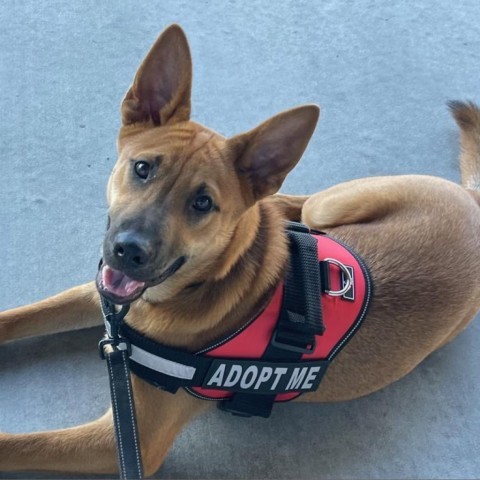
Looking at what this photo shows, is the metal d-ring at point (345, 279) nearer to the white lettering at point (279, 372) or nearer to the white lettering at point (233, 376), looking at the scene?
the white lettering at point (279, 372)

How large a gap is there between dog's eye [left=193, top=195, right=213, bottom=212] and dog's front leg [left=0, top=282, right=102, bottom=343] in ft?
2.42

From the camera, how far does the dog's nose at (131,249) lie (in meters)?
1.77

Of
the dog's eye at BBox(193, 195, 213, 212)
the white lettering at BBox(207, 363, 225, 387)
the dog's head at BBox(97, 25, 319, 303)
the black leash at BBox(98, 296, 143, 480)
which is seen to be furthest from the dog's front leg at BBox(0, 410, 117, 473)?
the dog's eye at BBox(193, 195, 213, 212)

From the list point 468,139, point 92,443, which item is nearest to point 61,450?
point 92,443

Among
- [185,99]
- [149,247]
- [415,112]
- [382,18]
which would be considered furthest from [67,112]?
[382,18]

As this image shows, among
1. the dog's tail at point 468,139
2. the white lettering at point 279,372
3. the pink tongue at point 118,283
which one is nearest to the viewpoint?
the pink tongue at point 118,283

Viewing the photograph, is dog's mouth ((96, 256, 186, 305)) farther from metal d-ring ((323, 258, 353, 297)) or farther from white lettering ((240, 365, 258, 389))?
metal d-ring ((323, 258, 353, 297))

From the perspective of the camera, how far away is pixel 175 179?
6.30ft

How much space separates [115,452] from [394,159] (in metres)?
2.26

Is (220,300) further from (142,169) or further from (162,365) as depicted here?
(142,169)

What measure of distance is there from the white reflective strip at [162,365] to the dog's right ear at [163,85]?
2.51ft

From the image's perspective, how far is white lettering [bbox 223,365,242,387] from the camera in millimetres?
2057

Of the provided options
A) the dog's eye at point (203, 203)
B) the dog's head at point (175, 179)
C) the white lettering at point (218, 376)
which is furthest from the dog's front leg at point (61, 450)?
the dog's eye at point (203, 203)

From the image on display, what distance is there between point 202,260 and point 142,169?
0.34 meters
